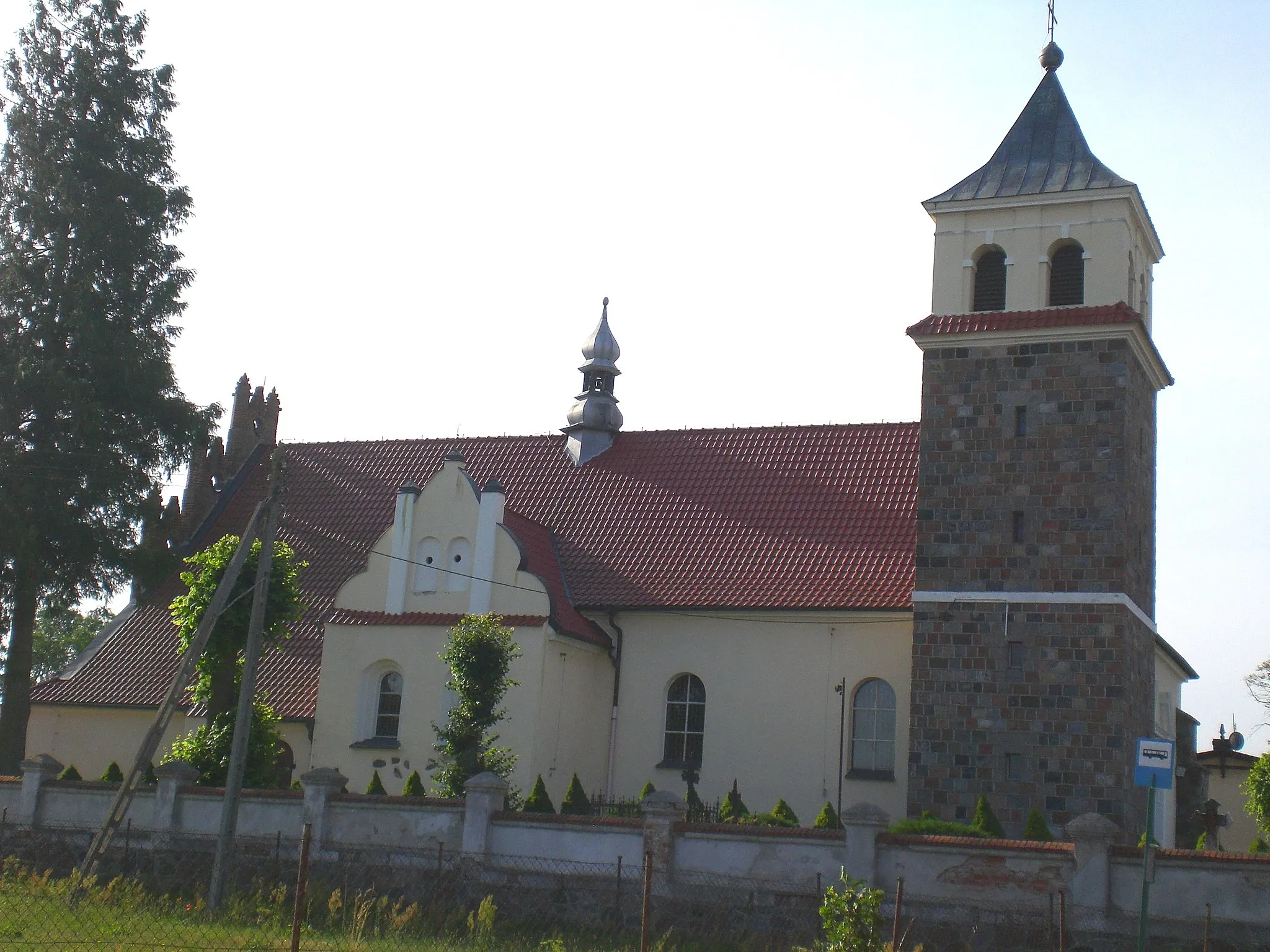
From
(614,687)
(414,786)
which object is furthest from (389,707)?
(614,687)

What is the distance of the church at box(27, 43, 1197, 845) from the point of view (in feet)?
77.6

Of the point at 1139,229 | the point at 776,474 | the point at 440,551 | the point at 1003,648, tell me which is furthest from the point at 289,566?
the point at 1139,229

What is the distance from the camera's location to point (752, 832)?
61.7 feet

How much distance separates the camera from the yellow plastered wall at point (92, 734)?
30.6 m

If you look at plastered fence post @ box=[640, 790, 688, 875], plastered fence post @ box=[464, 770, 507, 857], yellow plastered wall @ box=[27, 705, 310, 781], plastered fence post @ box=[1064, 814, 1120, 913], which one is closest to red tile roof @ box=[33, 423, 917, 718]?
yellow plastered wall @ box=[27, 705, 310, 781]

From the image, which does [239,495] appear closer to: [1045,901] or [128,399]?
[128,399]

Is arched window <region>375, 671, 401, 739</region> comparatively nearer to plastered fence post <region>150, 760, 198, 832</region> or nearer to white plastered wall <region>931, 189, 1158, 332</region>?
plastered fence post <region>150, 760, 198, 832</region>

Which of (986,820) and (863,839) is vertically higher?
(986,820)

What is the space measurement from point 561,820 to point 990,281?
12.5 m

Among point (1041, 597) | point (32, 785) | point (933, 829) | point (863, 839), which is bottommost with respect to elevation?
point (32, 785)

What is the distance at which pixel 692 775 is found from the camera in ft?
89.0

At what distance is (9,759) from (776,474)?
17090mm

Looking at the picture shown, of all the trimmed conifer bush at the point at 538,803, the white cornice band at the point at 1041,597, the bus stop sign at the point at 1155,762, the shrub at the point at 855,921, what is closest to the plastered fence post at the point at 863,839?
the bus stop sign at the point at 1155,762

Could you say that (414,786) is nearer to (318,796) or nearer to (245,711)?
(318,796)
